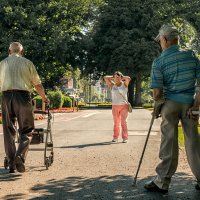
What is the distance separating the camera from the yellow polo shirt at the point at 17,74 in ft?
24.5

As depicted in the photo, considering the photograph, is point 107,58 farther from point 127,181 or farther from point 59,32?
point 127,181

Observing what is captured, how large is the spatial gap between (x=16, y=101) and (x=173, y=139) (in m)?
2.68

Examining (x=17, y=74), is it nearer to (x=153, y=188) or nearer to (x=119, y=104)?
(x=153, y=188)

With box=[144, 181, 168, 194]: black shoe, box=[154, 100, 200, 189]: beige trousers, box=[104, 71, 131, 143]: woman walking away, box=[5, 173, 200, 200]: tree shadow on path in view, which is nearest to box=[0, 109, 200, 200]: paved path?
box=[5, 173, 200, 200]: tree shadow on path

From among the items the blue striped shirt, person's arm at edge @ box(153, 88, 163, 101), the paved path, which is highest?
the blue striped shirt

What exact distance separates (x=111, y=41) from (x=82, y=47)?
10.6 ft

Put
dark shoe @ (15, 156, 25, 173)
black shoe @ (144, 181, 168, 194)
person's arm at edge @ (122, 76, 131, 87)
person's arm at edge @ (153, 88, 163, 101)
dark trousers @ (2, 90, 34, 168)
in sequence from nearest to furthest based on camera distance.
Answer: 1. person's arm at edge @ (153, 88, 163, 101)
2. black shoe @ (144, 181, 168, 194)
3. dark shoe @ (15, 156, 25, 173)
4. dark trousers @ (2, 90, 34, 168)
5. person's arm at edge @ (122, 76, 131, 87)

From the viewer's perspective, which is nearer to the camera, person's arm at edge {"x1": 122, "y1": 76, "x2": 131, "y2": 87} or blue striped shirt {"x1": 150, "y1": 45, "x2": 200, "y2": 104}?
blue striped shirt {"x1": 150, "y1": 45, "x2": 200, "y2": 104}

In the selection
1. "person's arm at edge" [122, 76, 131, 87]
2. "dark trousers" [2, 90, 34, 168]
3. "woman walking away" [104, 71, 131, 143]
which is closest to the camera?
"dark trousers" [2, 90, 34, 168]

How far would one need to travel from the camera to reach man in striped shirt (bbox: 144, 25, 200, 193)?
5895 millimetres

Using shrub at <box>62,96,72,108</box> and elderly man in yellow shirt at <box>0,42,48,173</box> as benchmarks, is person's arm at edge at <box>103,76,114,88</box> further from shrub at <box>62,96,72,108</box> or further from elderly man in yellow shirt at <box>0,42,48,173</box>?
shrub at <box>62,96,72,108</box>

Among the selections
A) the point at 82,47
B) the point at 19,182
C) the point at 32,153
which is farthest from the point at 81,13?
the point at 19,182

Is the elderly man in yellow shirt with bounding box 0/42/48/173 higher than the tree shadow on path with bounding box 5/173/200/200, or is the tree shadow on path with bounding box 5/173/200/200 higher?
the elderly man in yellow shirt with bounding box 0/42/48/173

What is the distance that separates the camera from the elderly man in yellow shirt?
24.4 ft
